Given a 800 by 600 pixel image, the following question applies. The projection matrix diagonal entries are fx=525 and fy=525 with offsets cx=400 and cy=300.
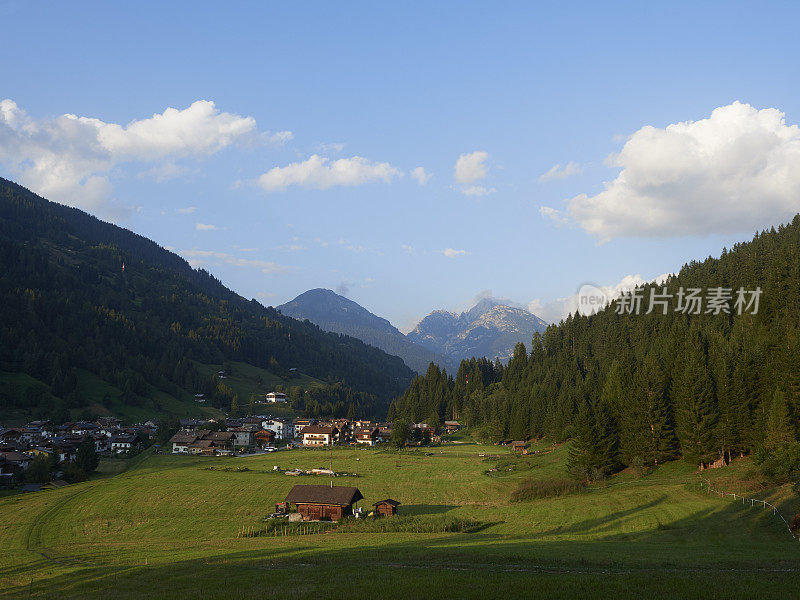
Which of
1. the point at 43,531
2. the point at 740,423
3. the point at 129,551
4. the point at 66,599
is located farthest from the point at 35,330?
the point at 740,423

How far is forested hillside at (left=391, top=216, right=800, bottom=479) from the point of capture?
5981cm

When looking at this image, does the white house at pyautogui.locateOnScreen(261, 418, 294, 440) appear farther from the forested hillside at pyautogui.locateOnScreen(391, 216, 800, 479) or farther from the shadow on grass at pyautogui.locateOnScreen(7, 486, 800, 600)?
the shadow on grass at pyautogui.locateOnScreen(7, 486, 800, 600)

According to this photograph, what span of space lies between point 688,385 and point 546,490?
22096mm

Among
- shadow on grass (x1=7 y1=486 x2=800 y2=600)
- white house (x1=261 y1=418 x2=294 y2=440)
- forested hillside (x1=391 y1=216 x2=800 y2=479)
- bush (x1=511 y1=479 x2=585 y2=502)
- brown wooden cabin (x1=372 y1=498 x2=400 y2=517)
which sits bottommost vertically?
white house (x1=261 y1=418 x2=294 y2=440)

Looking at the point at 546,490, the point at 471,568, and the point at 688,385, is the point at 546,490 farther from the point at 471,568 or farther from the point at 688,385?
the point at 471,568

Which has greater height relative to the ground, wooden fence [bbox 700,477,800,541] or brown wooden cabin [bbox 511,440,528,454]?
wooden fence [bbox 700,477,800,541]

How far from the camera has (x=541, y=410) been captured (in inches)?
4702

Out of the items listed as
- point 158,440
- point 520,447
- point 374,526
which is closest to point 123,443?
point 158,440

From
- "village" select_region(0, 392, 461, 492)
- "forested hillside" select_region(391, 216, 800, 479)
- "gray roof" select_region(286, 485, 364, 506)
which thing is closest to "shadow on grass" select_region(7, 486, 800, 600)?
"gray roof" select_region(286, 485, 364, 506)

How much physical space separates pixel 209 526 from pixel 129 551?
39.0ft

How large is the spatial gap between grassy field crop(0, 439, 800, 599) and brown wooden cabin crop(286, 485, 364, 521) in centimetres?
460

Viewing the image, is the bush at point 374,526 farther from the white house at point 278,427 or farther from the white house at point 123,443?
the white house at point 278,427

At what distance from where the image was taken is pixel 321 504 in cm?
5638

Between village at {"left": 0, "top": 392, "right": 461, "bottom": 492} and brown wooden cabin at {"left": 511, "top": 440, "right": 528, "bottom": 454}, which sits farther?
brown wooden cabin at {"left": 511, "top": 440, "right": 528, "bottom": 454}
